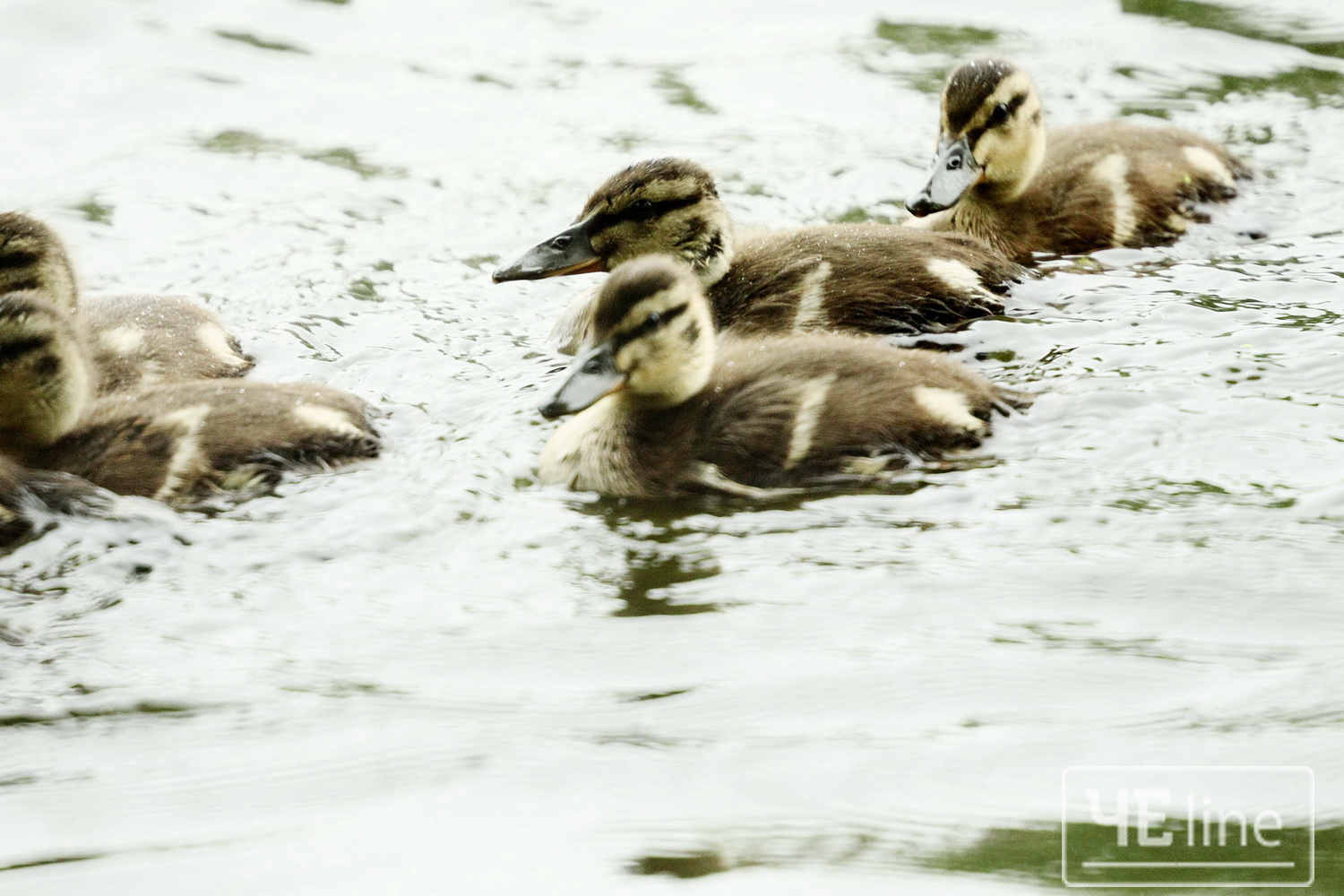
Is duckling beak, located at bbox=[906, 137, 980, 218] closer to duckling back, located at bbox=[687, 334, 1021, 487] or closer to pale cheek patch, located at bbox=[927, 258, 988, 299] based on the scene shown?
pale cheek patch, located at bbox=[927, 258, 988, 299]

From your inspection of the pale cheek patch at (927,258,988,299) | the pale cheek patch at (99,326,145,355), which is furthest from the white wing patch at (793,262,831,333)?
the pale cheek patch at (99,326,145,355)

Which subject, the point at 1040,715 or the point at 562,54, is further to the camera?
the point at 562,54

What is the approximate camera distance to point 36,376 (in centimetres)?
364

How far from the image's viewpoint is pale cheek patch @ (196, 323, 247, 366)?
4.36m

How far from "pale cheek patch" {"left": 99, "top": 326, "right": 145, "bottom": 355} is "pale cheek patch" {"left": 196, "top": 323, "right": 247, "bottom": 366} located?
153mm

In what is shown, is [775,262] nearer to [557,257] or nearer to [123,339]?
[557,257]

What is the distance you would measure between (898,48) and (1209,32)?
119 centimetres

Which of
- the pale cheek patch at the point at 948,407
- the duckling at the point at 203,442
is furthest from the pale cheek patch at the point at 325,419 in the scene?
the pale cheek patch at the point at 948,407

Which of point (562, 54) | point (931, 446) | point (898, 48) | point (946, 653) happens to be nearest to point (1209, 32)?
point (898, 48)

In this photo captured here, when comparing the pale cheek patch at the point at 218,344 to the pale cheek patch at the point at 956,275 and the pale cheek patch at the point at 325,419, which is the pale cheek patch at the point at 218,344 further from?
the pale cheek patch at the point at 956,275

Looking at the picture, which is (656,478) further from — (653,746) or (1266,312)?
(1266,312)

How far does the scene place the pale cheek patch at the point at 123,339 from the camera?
4224 mm

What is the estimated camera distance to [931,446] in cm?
355

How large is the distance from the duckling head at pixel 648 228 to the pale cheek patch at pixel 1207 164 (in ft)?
4.84
